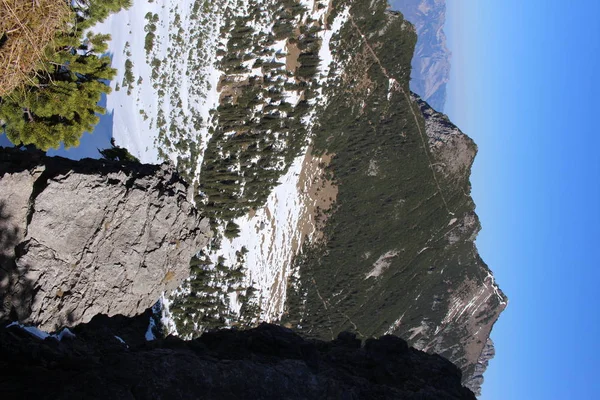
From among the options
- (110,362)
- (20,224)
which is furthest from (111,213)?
(110,362)

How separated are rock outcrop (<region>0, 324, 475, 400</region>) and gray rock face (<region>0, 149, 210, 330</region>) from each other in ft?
9.01

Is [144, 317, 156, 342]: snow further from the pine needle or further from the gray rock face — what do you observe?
the pine needle

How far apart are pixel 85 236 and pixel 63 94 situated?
26.3 feet

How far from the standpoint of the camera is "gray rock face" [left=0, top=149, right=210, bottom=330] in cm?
2008

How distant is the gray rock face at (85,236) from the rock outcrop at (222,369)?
108 inches

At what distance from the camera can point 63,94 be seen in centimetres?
2361

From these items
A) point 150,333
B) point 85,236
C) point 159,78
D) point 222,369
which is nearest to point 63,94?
point 85,236

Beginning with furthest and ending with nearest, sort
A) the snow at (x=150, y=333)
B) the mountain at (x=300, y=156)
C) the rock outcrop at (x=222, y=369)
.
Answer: the mountain at (x=300, y=156), the snow at (x=150, y=333), the rock outcrop at (x=222, y=369)

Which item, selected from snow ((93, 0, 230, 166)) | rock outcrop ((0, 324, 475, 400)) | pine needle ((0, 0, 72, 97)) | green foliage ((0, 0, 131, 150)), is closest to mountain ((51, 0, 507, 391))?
snow ((93, 0, 230, 166))

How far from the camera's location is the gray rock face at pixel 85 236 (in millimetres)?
20078

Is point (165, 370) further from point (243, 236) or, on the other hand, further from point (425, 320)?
point (425, 320)

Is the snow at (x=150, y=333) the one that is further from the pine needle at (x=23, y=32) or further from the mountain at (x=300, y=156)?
the pine needle at (x=23, y=32)

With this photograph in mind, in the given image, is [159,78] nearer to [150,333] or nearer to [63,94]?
[63,94]

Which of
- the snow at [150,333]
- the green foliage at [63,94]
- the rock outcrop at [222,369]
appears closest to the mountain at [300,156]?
the snow at [150,333]
